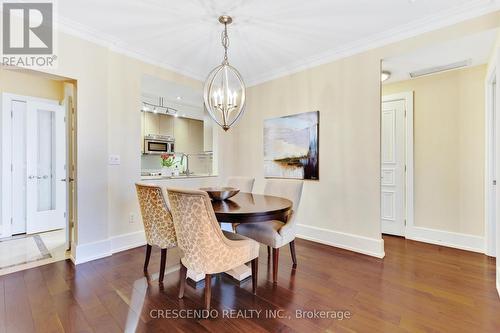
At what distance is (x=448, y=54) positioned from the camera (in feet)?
8.92

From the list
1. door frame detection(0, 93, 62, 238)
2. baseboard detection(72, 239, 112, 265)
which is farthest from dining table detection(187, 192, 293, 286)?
door frame detection(0, 93, 62, 238)

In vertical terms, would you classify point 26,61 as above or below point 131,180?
above

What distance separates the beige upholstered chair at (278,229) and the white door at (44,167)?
11.0ft

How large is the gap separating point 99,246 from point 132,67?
230 centimetres

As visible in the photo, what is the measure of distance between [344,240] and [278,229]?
1291 mm

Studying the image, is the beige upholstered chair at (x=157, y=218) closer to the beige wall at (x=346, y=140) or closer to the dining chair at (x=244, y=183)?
the dining chair at (x=244, y=183)

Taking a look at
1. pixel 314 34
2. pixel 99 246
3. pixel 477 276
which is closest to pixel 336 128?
pixel 314 34

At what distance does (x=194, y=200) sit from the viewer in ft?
5.50

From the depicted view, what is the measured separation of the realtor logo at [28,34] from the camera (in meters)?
2.27

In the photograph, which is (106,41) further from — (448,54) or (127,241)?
(448,54)

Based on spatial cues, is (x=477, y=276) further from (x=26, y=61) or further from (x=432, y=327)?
(x=26, y=61)

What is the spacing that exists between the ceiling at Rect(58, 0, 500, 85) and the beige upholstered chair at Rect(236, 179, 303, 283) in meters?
1.75

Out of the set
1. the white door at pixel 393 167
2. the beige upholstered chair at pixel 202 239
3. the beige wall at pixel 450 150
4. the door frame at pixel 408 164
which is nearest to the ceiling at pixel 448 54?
the beige wall at pixel 450 150

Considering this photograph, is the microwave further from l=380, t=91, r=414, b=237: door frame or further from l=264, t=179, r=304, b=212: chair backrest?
l=380, t=91, r=414, b=237: door frame
